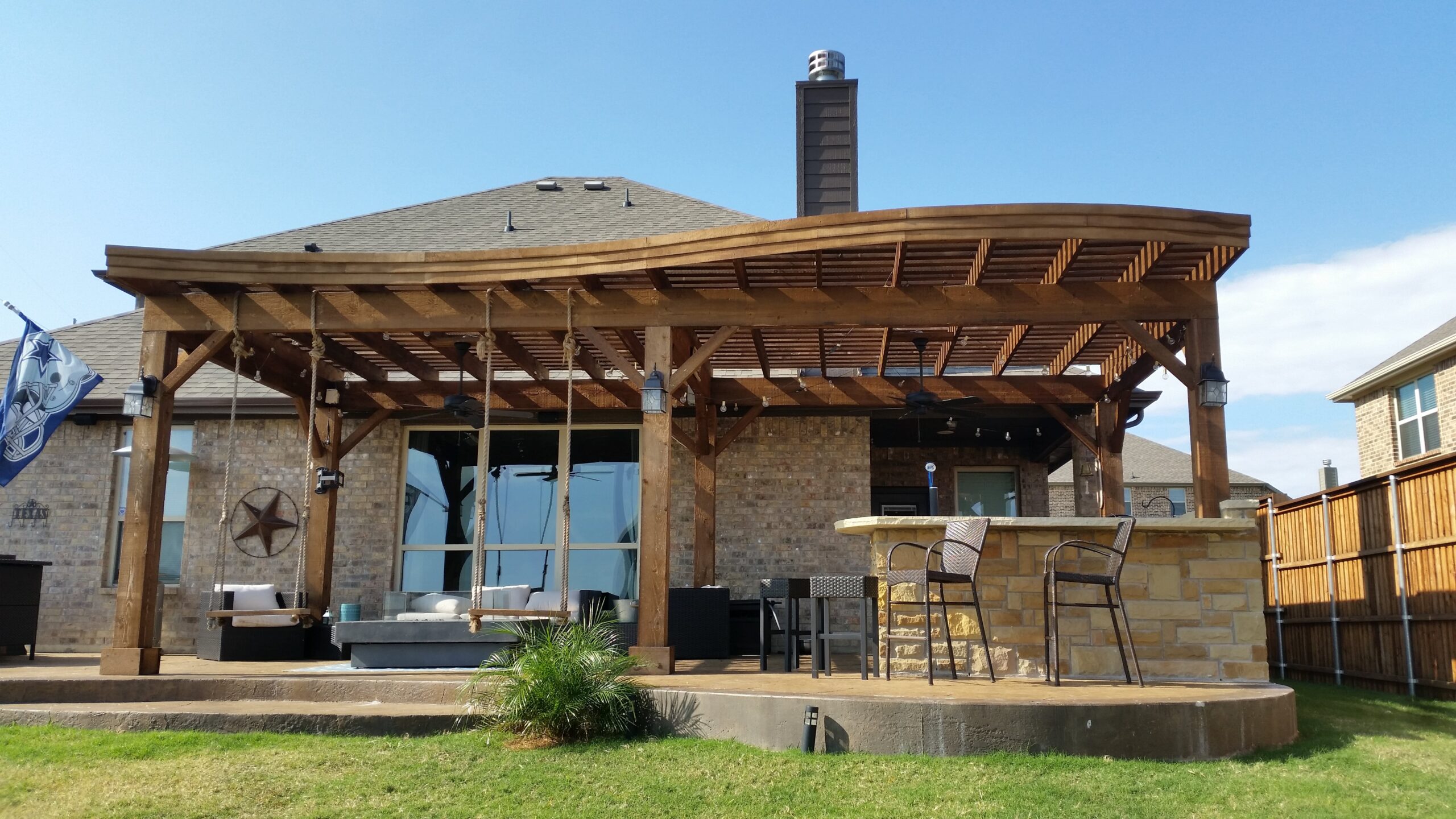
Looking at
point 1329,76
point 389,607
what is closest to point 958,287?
point 1329,76

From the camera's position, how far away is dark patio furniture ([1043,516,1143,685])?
6176 mm

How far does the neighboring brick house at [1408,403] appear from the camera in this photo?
16.5m

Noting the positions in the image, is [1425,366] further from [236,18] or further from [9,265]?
[9,265]

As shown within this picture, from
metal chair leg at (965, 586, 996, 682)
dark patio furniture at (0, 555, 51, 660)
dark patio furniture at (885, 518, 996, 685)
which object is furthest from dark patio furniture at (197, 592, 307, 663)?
metal chair leg at (965, 586, 996, 682)

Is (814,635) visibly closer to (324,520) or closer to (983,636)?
(983,636)

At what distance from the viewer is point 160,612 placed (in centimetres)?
1195

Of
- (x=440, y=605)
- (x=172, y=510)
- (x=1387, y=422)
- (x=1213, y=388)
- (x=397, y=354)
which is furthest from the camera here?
(x=1387, y=422)

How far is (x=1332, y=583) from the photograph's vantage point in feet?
30.3

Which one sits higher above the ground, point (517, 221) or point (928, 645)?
point (517, 221)

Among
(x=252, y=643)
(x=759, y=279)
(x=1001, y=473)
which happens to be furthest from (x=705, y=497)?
(x=1001, y=473)

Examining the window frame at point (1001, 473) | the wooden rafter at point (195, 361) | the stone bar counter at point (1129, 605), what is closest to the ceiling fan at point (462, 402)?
the wooden rafter at point (195, 361)

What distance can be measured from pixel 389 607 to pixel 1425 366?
16.0 metres

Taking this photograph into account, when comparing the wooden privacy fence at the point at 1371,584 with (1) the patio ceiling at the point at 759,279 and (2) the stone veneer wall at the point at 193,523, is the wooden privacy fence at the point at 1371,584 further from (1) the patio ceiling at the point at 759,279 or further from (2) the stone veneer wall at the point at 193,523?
(2) the stone veneer wall at the point at 193,523

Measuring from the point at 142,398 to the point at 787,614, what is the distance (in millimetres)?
5035
